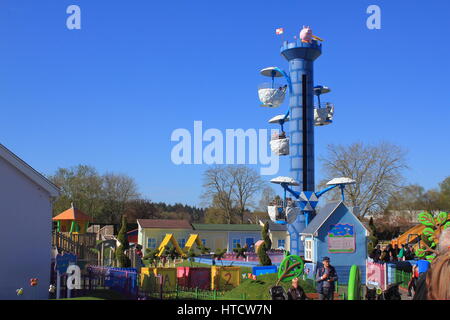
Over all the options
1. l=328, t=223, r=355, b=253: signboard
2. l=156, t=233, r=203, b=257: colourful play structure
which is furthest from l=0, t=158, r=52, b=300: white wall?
l=156, t=233, r=203, b=257: colourful play structure

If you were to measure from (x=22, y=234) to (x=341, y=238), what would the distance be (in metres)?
13.8

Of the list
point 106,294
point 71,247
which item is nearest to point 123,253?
point 106,294

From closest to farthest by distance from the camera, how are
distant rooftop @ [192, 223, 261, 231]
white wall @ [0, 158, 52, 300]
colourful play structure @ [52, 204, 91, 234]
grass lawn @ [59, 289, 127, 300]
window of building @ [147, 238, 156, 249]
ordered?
white wall @ [0, 158, 52, 300] < grass lawn @ [59, 289, 127, 300] < colourful play structure @ [52, 204, 91, 234] < window of building @ [147, 238, 156, 249] < distant rooftop @ [192, 223, 261, 231]

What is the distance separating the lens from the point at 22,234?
15672 mm

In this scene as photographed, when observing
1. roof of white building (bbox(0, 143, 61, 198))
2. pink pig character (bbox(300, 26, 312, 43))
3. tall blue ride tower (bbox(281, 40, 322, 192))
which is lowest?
roof of white building (bbox(0, 143, 61, 198))

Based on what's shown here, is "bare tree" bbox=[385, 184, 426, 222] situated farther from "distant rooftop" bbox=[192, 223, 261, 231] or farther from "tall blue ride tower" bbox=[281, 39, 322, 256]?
"tall blue ride tower" bbox=[281, 39, 322, 256]

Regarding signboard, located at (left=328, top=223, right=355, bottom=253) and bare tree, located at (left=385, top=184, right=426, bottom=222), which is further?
bare tree, located at (left=385, top=184, right=426, bottom=222)

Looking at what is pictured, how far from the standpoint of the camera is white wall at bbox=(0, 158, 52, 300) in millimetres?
15367

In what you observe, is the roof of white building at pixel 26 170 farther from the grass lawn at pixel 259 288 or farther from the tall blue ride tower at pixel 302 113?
the tall blue ride tower at pixel 302 113

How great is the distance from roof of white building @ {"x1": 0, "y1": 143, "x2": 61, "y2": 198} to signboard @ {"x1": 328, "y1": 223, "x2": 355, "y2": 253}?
12503mm

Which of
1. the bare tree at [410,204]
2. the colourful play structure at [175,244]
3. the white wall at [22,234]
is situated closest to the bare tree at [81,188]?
the colourful play structure at [175,244]

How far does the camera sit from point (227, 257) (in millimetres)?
41625

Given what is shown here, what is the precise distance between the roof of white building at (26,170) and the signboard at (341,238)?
1250cm
